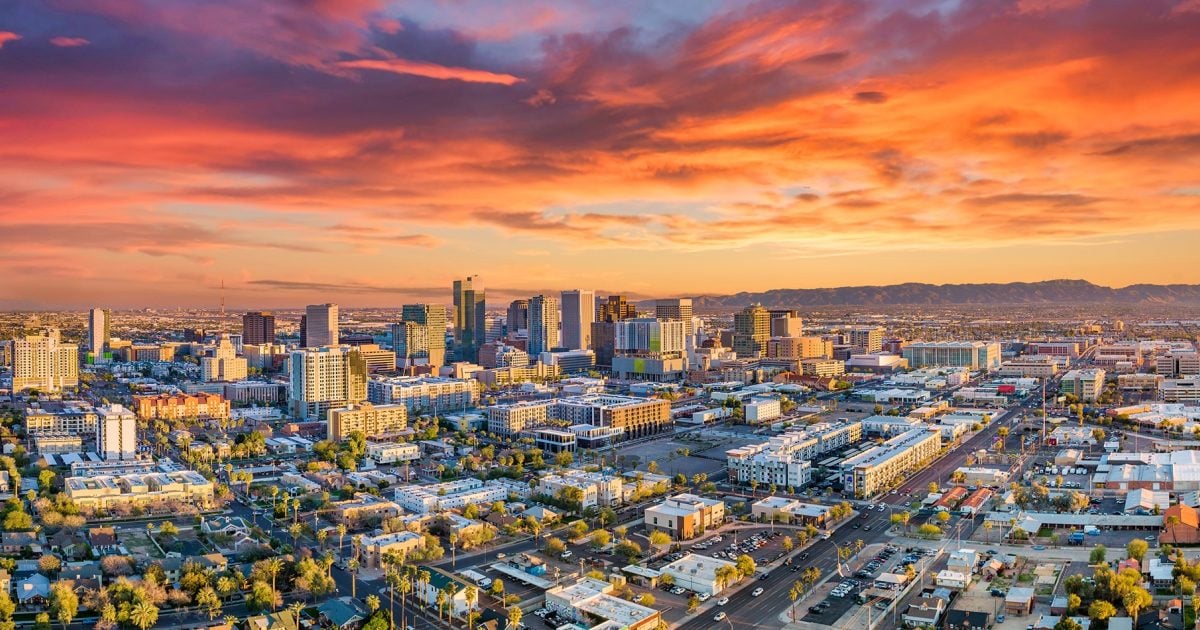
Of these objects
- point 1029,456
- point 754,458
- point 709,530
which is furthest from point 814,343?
point 709,530

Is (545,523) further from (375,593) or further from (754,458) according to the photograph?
(754,458)

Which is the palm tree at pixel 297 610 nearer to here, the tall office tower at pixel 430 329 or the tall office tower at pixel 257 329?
the tall office tower at pixel 430 329

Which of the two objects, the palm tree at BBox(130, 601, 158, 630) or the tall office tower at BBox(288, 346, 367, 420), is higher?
the tall office tower at BBox(288, 346, 367, 420)

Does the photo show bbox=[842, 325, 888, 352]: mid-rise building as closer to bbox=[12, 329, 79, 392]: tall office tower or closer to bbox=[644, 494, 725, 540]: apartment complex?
bbox=[644, 494, 725, 540]: apartment complex

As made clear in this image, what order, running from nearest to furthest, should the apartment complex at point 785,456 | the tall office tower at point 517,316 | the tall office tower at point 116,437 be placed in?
1. the apartment complex at point 785,456
2. the tall office tower at point 116,437
3. the tall office tower at point 517,316

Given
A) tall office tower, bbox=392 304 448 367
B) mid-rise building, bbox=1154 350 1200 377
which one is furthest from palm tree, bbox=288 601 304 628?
mid-rise building, bbox=1154 350 1200 377

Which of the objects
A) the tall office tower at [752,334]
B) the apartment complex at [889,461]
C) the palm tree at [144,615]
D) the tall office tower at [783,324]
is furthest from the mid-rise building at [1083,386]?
the palm tree at [144,615]

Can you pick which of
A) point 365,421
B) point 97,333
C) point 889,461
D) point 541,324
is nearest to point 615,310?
point 541,324
